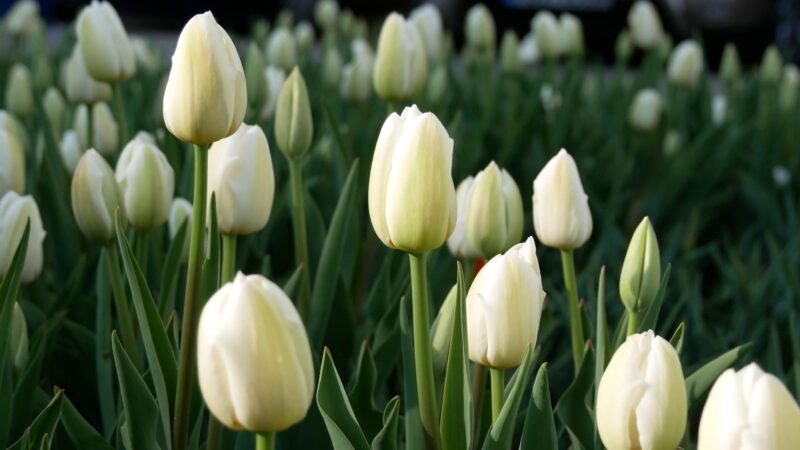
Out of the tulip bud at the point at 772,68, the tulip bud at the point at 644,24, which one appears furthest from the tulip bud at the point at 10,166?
the tulip bud at the point at 772,68

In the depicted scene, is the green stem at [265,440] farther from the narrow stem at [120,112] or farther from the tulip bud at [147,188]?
the narrow stem at [120,112]

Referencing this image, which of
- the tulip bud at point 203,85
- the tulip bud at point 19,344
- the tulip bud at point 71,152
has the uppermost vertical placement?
the tulip bud at point 203,85

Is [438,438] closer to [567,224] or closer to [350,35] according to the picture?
[567,224]

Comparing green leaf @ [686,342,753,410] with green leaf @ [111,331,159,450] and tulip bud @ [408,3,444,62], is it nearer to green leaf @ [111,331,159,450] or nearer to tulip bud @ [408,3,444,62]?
green leaf @ [111,331,159,450]

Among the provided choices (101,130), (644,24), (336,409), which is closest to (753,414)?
(336,409)

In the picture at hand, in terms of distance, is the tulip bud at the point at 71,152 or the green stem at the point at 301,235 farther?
the tulip bud at the point at 71,152

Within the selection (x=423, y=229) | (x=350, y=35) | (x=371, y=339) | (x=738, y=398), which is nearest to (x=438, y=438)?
(x=423, y=229)

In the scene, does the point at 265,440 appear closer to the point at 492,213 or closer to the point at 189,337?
the point at 189,337
